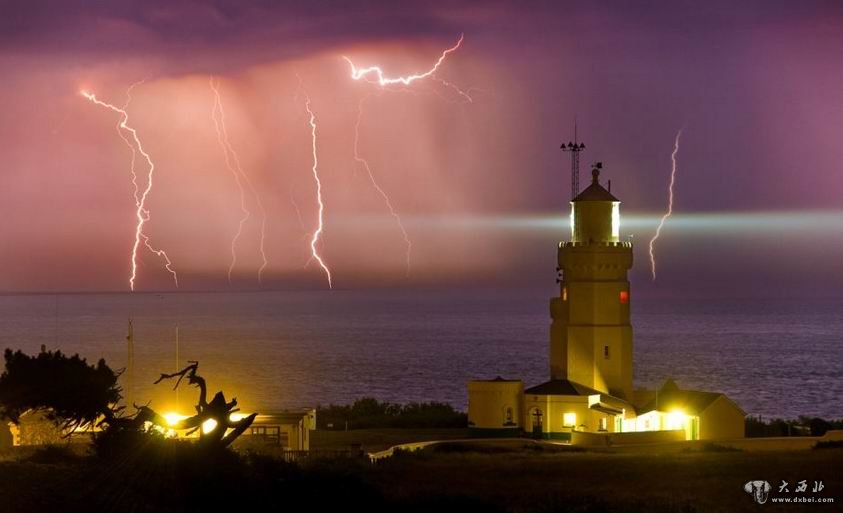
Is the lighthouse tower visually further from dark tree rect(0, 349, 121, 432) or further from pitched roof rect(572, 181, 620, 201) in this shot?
dark tree rect(0, 349, 121, 432)

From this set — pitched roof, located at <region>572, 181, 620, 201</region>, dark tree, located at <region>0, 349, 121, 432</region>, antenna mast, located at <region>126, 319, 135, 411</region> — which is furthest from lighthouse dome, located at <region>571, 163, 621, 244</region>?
dark tree, located at <region>0, 349, 121, 432</region>

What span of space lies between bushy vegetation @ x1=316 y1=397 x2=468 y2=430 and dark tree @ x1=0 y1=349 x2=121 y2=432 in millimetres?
16899

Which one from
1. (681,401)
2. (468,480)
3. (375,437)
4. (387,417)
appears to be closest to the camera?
(468,480)

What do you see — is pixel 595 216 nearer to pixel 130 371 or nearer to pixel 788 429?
pixel 788 429

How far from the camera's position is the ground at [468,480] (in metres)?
25.0

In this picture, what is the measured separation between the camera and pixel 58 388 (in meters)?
33.1

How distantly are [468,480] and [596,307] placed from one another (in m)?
16.2

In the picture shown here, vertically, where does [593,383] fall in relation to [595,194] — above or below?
below

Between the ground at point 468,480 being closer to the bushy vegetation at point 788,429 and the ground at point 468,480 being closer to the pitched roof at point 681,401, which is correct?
the pitched roof at point 681,401

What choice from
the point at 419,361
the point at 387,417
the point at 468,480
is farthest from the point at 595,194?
the point at 419,361

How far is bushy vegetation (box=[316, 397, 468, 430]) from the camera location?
5094 centimetres

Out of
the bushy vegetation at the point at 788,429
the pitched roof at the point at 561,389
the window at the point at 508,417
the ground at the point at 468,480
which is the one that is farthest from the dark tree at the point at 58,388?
the bushy vegetation at the point at 788,429

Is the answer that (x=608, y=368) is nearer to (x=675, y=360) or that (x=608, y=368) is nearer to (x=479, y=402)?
(x=479, y=402)

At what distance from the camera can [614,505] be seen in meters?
27.9
